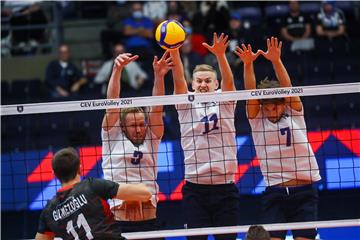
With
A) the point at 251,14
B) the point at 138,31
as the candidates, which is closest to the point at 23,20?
the point at 138,31

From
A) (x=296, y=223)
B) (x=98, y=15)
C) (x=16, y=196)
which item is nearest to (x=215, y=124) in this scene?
(x=296, y=223)

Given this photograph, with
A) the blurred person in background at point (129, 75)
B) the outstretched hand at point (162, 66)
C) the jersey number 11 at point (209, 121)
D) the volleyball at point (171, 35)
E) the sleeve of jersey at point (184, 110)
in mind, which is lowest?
the jersey number 11 at point (209, 121)

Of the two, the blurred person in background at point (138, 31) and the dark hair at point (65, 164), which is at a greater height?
the blurred person in background at point (138, 31)

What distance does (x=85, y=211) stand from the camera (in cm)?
750

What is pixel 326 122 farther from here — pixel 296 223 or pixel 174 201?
pixel 296 223

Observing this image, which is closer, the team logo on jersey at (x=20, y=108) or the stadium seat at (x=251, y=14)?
the team logo on jersey at (x=20, y=108)

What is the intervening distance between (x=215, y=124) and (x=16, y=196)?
5438 mm

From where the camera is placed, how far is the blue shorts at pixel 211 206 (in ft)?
29.9

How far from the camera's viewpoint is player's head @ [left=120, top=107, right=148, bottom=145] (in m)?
9.18

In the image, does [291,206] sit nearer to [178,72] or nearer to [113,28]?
[178,72]

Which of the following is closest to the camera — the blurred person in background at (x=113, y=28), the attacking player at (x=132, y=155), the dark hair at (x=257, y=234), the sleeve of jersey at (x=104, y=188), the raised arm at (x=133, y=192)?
the dark hair at (x=257, y=234)

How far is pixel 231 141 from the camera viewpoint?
9.33 m

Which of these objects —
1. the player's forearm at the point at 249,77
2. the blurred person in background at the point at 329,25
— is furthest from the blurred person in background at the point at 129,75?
the player's forearm at the point at 249,77

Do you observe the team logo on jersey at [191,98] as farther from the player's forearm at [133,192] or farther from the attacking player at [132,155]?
the player's forearm at [133,192]
